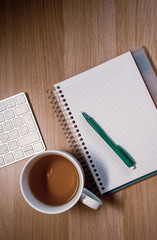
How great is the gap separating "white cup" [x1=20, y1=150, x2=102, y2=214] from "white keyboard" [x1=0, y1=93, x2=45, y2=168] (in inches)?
4.0

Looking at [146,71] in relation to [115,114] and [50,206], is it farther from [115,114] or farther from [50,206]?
[50,206]

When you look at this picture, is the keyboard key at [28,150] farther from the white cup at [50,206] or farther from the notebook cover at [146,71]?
the notebook cover at [146,71]

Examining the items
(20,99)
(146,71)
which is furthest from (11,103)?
(146,71)

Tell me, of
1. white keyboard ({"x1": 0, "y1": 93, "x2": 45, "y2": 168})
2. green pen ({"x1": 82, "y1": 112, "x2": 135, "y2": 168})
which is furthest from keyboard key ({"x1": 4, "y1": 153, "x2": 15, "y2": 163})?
green pen ({"x1": 82, "y1": 112, "x2": 135, "y2": 168})

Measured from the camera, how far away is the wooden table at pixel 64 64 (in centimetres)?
65

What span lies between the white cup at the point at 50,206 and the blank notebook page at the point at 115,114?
11 centimetres

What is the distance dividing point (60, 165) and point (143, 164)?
22 centimetres

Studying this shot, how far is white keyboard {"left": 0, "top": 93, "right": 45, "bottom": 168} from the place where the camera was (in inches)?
26.1

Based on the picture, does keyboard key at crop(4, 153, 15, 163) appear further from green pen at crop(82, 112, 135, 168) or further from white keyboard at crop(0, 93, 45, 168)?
green pen at crop(82, 112, 135, 168)

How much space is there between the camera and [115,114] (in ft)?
2.11

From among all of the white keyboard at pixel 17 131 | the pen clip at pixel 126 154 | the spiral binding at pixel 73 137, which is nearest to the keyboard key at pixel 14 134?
the white keyboard at pixel 17 131

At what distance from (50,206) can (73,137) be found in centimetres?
19

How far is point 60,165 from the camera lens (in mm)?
595

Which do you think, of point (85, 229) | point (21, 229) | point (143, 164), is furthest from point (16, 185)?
point (143, 164)
